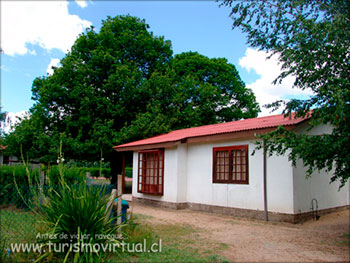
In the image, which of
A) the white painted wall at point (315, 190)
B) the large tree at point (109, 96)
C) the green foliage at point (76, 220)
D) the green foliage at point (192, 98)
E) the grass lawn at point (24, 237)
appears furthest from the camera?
the green foliage at point (192, 98)

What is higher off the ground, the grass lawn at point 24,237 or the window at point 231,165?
the window at point 231,165

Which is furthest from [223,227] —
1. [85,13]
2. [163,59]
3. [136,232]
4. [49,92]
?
[163,59]

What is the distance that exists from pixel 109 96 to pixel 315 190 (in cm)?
1377

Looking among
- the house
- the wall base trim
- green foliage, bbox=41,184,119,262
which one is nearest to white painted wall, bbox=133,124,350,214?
the house

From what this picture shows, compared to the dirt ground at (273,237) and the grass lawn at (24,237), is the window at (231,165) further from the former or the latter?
the grass lawn at (24,237)

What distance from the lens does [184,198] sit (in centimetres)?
1209

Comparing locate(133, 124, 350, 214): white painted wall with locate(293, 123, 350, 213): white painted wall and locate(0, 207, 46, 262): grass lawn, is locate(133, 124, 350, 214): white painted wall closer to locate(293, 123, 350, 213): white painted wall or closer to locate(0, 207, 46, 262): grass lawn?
locate(293, 123, 350, 213): white painted wall

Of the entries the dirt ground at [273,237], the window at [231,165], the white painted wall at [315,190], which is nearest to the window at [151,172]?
the dirt ground at [273,237]

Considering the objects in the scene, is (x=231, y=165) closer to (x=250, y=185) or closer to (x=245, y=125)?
(x=250, y=185)

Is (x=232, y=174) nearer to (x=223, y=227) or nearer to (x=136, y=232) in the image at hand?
(x=223, y=227)

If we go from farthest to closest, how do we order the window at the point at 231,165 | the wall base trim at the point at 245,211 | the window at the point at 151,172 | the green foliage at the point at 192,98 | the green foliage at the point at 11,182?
the green foliage at the point at 192,98 < the window at the point at 151,172 < the window at the point at 231,165 < the green foliage at the point at 11,182 < the wall base trim at the point at 245,211

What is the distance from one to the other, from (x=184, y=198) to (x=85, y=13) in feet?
25.1

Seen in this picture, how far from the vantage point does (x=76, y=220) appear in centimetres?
466

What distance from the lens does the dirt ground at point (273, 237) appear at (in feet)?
18.7
